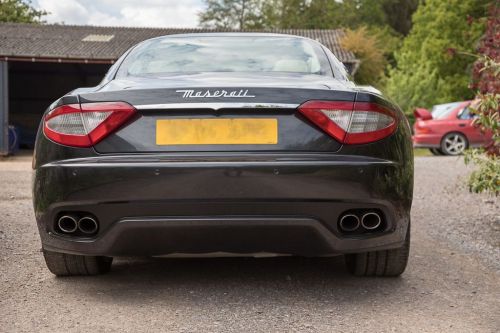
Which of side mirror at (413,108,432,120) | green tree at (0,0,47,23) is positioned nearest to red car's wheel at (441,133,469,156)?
side mirror at (413,108,432,120)

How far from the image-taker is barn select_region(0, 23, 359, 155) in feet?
69.9

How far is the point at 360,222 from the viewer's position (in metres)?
3.42

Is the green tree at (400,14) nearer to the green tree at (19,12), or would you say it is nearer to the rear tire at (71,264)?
Result: the green tree at (19,12)

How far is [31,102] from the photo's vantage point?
2764 centimetres

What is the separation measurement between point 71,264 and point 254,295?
1.05 meters

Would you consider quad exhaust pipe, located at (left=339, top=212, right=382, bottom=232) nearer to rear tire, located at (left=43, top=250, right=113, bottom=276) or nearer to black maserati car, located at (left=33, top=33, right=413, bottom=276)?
black maserati car, located at (left=33, top=33, right=413, bottom=276)

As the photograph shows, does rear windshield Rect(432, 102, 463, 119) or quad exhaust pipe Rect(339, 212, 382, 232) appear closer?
quad exhaust pipe Rect(339, 212, 382, 232)

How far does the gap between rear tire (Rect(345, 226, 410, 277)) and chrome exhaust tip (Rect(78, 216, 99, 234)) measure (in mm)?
1440

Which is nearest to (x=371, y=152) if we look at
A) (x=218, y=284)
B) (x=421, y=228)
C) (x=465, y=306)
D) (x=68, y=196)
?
(x=465, y=306)

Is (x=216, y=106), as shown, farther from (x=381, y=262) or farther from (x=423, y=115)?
(x=423, y=115)

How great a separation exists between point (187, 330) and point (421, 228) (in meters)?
3.70

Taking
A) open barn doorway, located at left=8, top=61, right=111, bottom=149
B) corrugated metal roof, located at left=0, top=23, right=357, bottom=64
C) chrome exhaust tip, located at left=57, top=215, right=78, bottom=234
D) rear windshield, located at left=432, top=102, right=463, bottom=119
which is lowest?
open barn doorway, located at left=8, top=61, right=111, bottom=149

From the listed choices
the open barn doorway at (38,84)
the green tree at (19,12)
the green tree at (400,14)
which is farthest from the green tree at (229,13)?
the open barn doorway at (38,84)

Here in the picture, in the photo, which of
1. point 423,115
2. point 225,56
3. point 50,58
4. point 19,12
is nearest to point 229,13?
point 19,12
